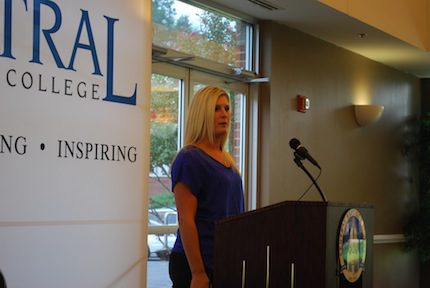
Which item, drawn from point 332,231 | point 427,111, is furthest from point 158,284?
point 427,111

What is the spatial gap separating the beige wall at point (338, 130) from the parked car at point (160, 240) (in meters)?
1.00

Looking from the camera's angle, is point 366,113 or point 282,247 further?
point 366,113

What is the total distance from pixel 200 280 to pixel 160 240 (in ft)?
6.36

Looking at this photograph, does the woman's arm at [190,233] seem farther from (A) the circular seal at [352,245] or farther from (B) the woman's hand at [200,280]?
(A) the circular seal at [352,245]

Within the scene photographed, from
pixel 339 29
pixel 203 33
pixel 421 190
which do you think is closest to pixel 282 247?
pixel 203 33

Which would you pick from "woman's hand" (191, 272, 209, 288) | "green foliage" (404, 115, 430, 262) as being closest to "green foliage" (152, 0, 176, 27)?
"woman's hand" (191, 272, 209, 288)

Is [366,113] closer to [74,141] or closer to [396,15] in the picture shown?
[396,15]

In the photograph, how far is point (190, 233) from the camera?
2547 millimetres

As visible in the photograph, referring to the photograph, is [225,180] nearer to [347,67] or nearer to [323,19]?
[323,19]

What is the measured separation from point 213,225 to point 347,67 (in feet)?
13.0

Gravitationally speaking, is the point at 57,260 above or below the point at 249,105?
below

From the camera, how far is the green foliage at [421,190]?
7.19 meters

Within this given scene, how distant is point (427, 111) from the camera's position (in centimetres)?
773

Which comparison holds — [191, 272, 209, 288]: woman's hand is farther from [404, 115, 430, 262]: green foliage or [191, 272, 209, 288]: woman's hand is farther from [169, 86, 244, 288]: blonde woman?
[404, 115, 430, 262]: green foliage
